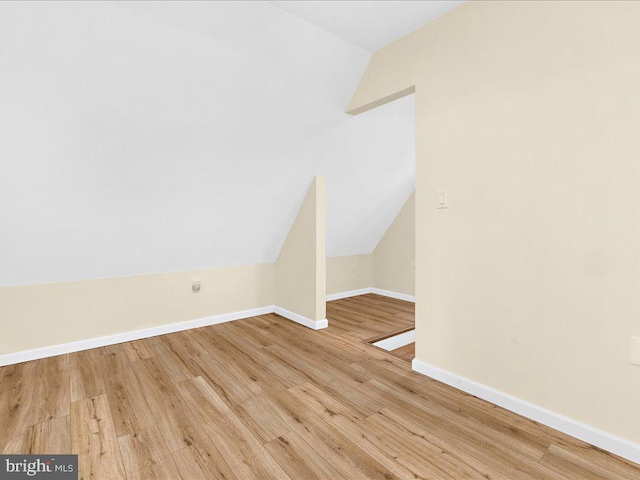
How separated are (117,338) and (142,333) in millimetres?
206

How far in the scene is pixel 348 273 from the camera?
5.09m

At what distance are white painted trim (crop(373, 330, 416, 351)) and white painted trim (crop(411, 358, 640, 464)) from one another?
917 mm

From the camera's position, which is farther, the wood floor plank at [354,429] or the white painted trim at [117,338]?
the white painted trim at [117,338]

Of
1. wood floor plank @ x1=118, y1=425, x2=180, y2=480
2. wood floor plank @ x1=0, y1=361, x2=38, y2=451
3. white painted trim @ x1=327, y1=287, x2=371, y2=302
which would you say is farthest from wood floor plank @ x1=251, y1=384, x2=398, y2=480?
white painted trim @ x1=327, y1=287, x2=371, y2=302

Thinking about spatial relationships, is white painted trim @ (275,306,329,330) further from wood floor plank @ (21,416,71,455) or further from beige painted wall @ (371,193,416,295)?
wood floor plank @ (21,416,71,455)

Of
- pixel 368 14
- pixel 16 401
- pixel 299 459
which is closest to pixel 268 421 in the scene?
pixel 299 459

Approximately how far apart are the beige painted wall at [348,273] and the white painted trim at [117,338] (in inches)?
52.5

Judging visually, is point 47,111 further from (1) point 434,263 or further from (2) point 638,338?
(2) point 638,338

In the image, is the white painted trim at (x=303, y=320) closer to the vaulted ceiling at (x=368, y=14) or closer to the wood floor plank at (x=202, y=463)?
the wood floor plank at (x=202, y=463)

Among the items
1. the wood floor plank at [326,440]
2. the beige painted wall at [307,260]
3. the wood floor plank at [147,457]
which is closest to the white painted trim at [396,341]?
the beige painted wall at [307,260]

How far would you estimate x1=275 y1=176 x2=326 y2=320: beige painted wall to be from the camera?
340 cm

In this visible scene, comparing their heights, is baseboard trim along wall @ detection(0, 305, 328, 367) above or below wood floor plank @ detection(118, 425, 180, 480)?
above

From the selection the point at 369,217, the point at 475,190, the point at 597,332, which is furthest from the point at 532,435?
the point at 369,217

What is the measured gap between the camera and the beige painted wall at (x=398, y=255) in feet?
15.8
